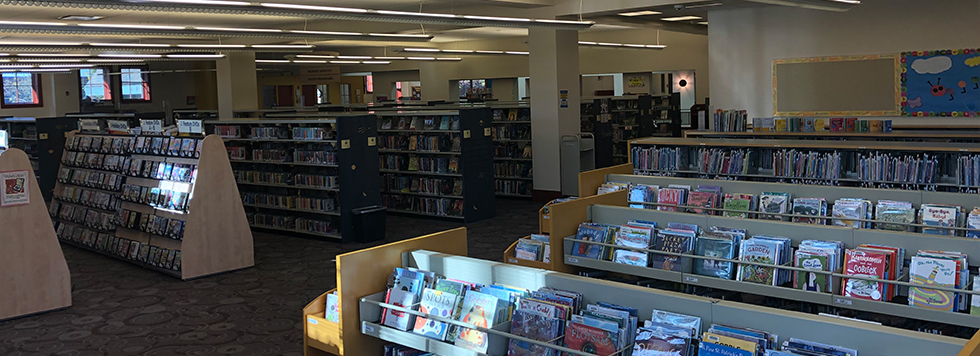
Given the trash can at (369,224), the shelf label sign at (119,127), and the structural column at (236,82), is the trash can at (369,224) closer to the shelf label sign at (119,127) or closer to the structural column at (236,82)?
the shelf label sign at (119,127)

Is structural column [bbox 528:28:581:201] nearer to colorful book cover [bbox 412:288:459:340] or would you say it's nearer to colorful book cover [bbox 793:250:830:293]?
colorful book cover [bbox 793:250:830:293]

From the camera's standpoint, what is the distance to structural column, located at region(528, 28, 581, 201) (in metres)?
13.2

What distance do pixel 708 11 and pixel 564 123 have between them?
3.28 metres

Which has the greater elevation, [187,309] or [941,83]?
[941,83]

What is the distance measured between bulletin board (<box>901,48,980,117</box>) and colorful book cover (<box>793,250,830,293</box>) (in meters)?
8.53

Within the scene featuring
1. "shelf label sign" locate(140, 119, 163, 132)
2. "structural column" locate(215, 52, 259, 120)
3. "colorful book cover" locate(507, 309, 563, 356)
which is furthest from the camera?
"structural column" locate(215, 52, 259, 120)

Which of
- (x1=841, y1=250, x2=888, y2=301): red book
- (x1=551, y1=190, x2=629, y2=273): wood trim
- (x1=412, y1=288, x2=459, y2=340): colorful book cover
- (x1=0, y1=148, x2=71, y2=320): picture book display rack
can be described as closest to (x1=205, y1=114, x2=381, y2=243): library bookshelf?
(x1=0, y1=148, x2=71, y2=320): picture book display rack

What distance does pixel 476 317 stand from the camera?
390cm

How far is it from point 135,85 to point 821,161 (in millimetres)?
24680

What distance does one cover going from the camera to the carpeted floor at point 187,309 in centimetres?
657

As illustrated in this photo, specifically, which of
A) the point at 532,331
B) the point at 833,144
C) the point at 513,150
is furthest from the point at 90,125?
the point at 833,144

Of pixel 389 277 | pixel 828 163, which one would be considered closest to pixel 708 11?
pixel 828 163

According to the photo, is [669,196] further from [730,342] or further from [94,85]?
[94,85]

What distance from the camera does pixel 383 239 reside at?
10977mm
